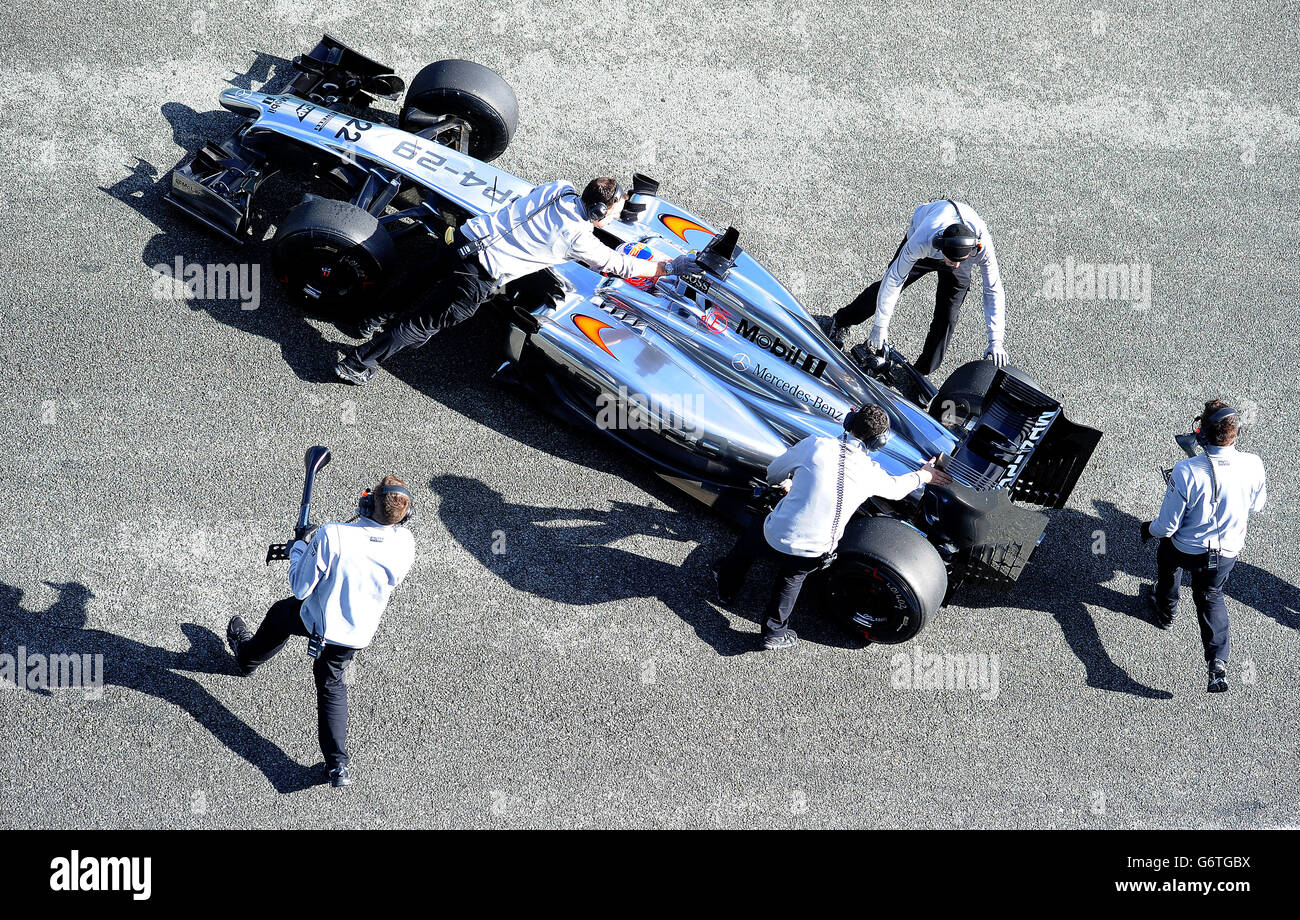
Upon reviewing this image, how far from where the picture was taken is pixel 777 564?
20.5 ft

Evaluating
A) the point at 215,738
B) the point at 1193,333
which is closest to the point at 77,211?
the point at 215,738

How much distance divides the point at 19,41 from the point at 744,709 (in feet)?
23.3

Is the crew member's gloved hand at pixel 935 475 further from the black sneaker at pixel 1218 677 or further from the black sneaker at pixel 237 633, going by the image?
the black sneaker at pixel 237 633

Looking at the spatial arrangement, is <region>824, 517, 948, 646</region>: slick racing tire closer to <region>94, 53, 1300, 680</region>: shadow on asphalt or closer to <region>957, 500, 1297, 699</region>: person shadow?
<region>94, 53, 1300, 680</region>: shadow on asphalt

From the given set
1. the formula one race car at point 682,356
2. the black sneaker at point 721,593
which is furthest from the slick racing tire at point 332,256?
the black sneaker at point 721,593

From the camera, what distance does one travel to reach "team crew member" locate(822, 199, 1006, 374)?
6934 millimetres

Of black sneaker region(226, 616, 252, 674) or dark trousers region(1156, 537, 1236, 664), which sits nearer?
black sneaker region(226, 616, 252, 674)

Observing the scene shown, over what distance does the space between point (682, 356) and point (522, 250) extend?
1142 millimetres

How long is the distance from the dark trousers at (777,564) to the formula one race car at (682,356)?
23 cm

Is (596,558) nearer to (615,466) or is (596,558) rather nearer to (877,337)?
(615,466)

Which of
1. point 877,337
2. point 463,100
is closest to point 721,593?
point 877,337

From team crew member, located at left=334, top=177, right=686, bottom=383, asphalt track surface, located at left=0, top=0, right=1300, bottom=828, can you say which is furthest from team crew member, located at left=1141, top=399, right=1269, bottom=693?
team crew member, located at left=334, top=177, right=686, bottom=383

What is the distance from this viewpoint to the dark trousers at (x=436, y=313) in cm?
672

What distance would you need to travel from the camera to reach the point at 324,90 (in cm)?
801
